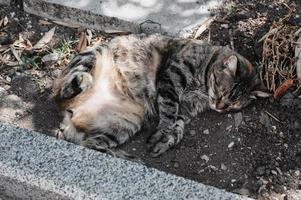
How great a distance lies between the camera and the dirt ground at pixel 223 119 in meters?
3.77

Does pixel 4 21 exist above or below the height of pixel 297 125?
above

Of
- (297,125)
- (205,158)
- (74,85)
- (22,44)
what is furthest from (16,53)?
(297,125)

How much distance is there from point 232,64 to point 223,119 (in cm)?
44

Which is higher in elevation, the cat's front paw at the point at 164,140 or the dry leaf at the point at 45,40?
the dry leaf at the point at 45,40

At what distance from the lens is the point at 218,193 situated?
3031 mm

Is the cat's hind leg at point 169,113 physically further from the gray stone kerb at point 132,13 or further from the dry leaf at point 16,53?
the dry leaf at point 16,53

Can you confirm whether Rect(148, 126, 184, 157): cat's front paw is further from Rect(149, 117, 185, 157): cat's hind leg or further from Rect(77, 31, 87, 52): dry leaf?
Rect(77, 31, 87, 52): dry leaf

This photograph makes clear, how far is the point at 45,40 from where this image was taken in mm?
4859

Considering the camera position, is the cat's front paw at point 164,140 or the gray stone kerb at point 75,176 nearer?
the gray stone kerb at point 75,176

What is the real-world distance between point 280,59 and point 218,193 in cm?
172

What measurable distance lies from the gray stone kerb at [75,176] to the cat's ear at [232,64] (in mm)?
1425

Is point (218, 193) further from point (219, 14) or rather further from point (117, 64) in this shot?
point (219, 14)

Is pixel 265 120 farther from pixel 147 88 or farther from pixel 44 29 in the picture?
pixel 44 29

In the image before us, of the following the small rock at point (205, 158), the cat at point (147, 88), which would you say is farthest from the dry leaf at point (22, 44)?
the small rock at point (205, 158)
